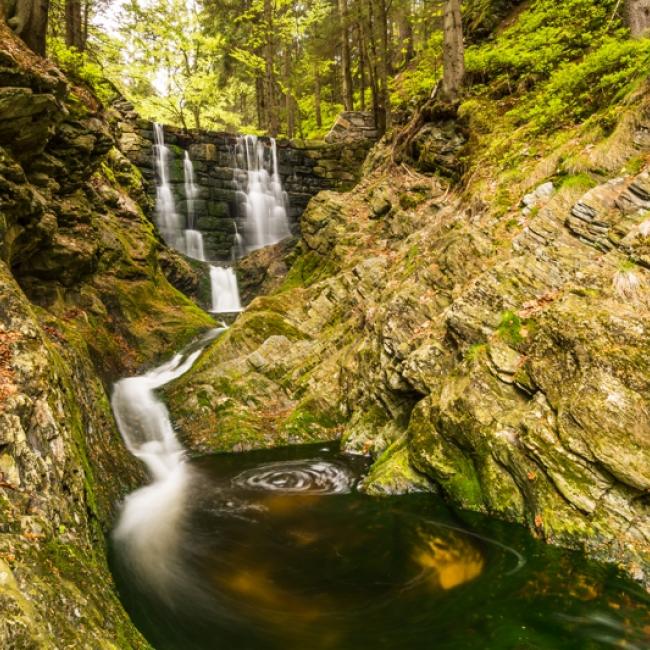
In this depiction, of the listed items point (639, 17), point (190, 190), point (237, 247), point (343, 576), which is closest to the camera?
point (343, 576)

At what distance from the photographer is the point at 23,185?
815 cm

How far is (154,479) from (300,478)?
2.89m

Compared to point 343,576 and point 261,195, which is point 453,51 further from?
point 343,576

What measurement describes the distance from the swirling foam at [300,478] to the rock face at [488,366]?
31.7 inches

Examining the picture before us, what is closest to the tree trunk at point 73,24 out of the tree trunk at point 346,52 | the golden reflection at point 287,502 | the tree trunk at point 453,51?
the tree trunk at point 346,52

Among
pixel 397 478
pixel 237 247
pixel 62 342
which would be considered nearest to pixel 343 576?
pixel 397 478

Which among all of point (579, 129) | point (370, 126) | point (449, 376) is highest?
point (370, 126)

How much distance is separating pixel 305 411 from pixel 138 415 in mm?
4123

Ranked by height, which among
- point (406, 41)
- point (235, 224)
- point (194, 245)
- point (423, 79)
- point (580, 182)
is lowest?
point (580, 182)

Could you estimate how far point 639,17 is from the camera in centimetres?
1018

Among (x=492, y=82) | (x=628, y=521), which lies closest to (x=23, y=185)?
(x=628, y=521)

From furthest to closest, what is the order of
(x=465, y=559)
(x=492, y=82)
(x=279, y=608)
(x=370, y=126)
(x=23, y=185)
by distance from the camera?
(x=370, y=126) → (x=492, y=82) → (x=23, y=185) → (x=465, y=559) → (x=279, y=608)

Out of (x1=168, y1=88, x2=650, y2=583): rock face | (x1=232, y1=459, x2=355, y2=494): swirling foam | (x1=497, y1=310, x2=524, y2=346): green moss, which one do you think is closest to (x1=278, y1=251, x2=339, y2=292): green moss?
(x1=168, y1=88, x2=650, y2=583): rock face

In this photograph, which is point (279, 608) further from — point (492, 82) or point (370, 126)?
point (370, 126)
